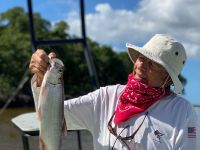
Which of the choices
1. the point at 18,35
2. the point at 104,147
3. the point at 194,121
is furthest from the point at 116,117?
the point at 18,35

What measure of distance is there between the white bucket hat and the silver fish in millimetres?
698

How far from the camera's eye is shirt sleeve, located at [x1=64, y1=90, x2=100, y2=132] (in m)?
3.76

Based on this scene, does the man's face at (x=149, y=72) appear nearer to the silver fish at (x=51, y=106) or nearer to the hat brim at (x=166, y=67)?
the hat brim at (x=166, y=67)

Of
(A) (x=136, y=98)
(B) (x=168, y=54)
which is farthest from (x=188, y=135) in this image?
(B) (x=168, y=54)

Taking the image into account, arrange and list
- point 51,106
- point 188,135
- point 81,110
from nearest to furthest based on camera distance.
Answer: point 51,106 < point 188,135 < point 81,110

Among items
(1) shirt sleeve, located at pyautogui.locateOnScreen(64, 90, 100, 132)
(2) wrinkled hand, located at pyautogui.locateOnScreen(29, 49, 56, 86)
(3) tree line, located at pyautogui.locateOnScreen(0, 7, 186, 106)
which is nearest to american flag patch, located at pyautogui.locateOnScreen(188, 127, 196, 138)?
(1) shirt sleeve, located at pyautogui.locateOnScreen(64, 90, 100, 132)

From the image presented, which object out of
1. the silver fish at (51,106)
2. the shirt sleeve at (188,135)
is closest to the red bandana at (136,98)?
the shirt sleeve at (188,135)

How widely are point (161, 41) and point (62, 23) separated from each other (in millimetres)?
69475

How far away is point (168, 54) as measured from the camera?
12.1ft

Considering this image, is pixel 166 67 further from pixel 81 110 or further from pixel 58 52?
pixel 58 52

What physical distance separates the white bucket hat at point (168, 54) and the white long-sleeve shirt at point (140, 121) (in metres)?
0.14

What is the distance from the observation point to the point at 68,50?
63469 mm

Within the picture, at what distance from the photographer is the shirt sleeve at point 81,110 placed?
376cm

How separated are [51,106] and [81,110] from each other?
1.86 ft
